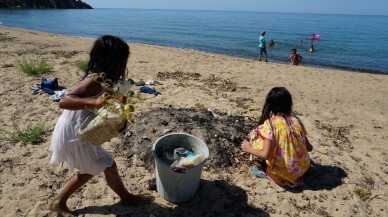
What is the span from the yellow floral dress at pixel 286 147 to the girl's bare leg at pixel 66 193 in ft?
6.85

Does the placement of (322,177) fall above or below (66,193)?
below

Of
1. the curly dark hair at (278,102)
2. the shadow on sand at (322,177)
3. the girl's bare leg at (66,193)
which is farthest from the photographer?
the shadow on sand at (322,177)

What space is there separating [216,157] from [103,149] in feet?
5.77

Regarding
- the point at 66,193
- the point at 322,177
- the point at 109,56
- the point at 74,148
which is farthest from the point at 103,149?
the point at 322,177

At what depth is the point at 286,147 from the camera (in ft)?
12.1

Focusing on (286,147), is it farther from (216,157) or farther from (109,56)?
(109,56)

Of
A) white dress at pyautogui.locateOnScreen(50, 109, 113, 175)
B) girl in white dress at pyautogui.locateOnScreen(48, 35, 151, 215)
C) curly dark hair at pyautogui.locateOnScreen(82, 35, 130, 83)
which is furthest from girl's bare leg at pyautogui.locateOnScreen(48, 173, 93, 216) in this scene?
curly dark hair at pyautogui.locateOnScreen(82, 35, 130, 83)

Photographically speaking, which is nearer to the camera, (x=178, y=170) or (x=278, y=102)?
(x=178, y=170)

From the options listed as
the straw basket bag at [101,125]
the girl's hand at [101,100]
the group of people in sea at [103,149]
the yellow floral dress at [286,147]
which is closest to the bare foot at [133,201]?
the group of people in sea at [103,149]

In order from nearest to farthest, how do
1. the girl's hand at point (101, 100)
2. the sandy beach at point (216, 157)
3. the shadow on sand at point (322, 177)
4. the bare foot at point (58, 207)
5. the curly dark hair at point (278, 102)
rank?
the girl's hand at point (101, 100) < the bare foot at point (58, 207) < the sandy beach at point (216, 157) < the curly dark hair at point (278, 102) < the shadow on sand at point (322, 177)

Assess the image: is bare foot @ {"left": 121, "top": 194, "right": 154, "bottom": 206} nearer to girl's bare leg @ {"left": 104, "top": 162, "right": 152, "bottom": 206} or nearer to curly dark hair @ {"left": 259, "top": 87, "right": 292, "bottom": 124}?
girl's bare leg @ {"left": 104, "top": 162, "right": 152, "bottom": 206}

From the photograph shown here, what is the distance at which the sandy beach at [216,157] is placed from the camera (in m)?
3.48

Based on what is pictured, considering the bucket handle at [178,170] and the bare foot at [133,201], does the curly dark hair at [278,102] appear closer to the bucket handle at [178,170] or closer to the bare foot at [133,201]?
the bucket handle at [178,170]

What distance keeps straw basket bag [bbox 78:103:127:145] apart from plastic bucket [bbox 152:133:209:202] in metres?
0.71
